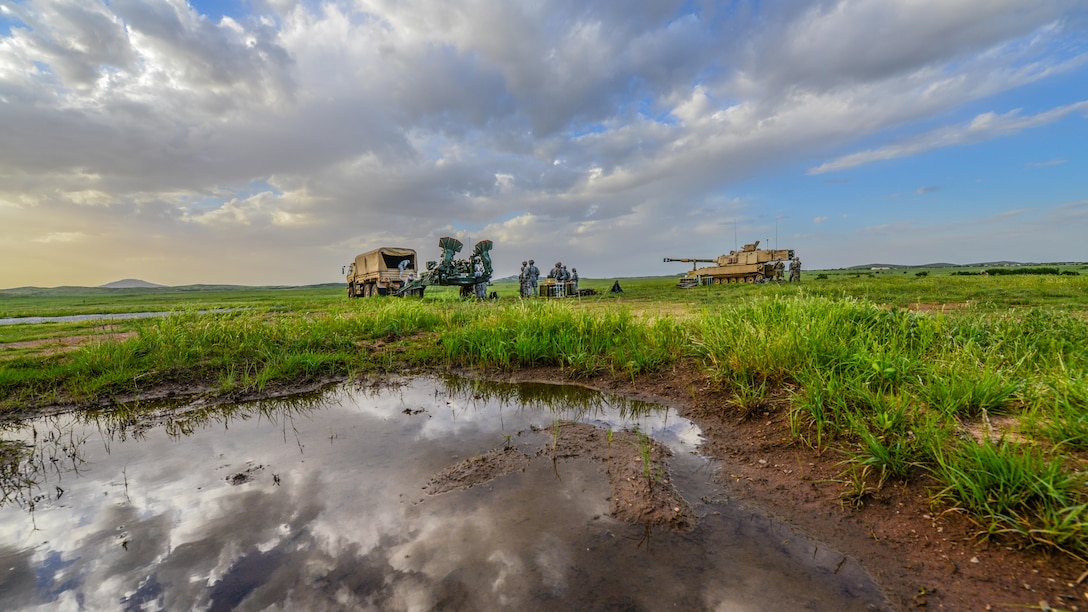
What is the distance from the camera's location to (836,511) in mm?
2238

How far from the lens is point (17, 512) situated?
2.37 m

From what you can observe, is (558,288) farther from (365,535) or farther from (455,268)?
(365,535)

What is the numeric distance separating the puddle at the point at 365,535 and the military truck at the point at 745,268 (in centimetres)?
3063

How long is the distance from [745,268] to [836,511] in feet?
112

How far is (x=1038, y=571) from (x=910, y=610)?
24.2 inches

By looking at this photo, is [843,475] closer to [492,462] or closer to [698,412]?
[698,412]

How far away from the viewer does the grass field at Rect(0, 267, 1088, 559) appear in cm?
213

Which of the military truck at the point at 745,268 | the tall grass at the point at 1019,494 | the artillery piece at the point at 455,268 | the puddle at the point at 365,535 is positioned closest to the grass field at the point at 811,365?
the tall grass at the point at 1019,494

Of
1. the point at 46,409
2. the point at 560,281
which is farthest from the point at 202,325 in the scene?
the point at 560,281

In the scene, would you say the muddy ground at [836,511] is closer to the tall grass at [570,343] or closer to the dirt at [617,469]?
the dirt at [617,469]

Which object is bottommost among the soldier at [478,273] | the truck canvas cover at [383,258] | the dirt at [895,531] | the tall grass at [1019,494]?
the dirt at [895,531]

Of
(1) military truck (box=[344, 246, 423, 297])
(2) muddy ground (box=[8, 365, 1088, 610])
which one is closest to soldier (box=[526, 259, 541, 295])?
(1) military truck (box=[344, 246, 423, 297])

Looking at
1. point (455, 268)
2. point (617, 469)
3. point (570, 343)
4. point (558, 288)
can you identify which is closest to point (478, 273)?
point (455, 268)

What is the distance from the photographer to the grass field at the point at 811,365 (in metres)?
2.13
